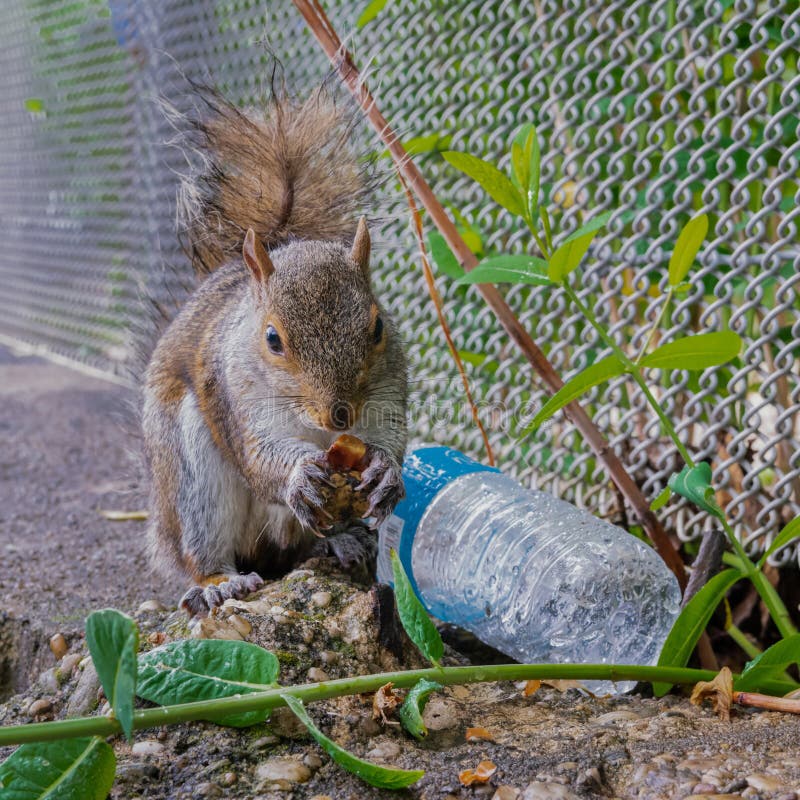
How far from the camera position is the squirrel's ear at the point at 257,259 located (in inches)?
55.3

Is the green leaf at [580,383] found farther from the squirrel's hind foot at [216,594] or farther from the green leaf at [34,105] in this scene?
the green leaf at [34,105]

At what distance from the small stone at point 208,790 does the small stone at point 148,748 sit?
0.08 meters

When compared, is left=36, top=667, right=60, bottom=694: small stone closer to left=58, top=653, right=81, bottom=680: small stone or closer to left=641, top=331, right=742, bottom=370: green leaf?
left=58, top=653, right=81, bottom=680: small stone

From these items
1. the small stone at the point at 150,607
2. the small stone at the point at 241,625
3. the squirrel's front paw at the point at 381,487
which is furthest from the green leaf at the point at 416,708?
the small stone at the point at 150,607

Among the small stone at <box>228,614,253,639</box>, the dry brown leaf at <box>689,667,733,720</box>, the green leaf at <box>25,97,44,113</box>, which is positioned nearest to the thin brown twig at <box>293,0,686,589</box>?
the dry brown leaf at <box>689,667,733,720</box>

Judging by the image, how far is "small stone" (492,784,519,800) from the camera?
34.7 inches

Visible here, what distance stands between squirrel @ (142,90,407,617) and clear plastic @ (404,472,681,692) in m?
0.18

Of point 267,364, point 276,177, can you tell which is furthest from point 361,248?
point 276,177

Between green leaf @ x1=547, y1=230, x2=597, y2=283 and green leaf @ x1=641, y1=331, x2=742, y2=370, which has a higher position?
green leaf @ x1=547, y1=230, x2=597, y2=283

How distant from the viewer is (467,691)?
47.3 inches

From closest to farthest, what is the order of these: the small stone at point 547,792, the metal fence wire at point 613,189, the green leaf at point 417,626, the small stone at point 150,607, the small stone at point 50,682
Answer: the small stone at point 547,792, the green leaf at point 417,626, the small stone at point 50,682, the small stone at point 150,607, the metal fence wire at point 613,189

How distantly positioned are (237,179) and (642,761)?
4.00 ft

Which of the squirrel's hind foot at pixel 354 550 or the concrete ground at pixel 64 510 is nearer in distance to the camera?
the squirrel's hind foot at pixel 354 550

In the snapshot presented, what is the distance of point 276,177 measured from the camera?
172 cm
